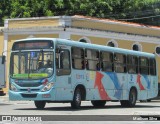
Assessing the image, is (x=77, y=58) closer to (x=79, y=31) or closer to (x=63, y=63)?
(x=63, y=63)

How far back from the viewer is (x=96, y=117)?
59.5ft

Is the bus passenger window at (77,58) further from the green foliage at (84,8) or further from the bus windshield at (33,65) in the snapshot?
the green foliage at (84,8)

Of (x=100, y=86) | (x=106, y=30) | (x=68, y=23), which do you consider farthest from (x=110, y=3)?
(x=100, y=86)

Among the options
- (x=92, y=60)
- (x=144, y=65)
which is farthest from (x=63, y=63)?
(x=144, y=65)

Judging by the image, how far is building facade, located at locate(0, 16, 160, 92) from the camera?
125ft

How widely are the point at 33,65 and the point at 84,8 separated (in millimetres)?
29054

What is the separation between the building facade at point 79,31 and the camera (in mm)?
38188

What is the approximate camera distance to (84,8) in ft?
163

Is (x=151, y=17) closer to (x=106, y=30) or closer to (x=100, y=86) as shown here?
(x=106, y=30)

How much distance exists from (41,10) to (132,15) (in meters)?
10.3

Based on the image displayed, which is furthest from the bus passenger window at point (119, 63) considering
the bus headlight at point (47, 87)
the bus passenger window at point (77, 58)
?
the bus headlight at point (47, 87)

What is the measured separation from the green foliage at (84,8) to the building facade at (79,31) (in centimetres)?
751

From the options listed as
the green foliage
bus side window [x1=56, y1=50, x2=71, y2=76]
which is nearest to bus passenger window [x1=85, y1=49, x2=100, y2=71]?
bus side window [x1=56, y1=50, x2=71, y2=76]

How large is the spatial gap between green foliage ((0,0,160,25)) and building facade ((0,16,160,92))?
296 inches
